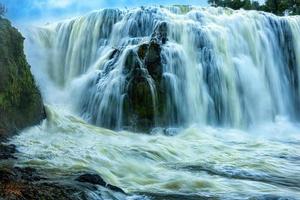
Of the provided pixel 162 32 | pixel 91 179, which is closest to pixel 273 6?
pixel 162 32

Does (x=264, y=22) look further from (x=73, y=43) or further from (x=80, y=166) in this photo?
(x=80, y=166)

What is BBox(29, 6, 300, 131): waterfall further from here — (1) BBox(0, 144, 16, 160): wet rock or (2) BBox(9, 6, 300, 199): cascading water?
(1) BBox(0, 144, 16, 160): wet rock

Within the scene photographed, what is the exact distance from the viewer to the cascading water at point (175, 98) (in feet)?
39.1

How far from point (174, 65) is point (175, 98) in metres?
1.70

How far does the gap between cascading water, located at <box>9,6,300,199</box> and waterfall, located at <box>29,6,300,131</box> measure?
0.18ft

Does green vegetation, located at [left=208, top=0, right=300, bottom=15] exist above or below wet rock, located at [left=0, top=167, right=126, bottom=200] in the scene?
above

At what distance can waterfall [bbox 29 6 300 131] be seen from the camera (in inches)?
797

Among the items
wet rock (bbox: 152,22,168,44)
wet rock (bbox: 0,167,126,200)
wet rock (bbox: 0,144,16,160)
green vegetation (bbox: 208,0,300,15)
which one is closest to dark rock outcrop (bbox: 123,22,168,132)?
wet rock (bbox: 152,22,168,44)

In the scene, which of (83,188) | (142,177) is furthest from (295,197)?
(83,188)

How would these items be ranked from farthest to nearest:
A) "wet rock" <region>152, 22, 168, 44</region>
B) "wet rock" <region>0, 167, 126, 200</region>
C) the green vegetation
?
the green vegetation
"wet rock" <region>152, 22, 168, 44</region>
"wet rock" <region>0, 167, 126, 200</region>

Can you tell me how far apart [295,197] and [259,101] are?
1474 centimetres

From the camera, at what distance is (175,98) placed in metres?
20.9

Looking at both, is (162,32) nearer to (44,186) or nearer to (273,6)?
(44,186)

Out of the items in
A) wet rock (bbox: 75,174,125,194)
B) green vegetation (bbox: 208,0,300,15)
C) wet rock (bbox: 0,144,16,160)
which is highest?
green vegetation (bbox: 208,0,300,15)
